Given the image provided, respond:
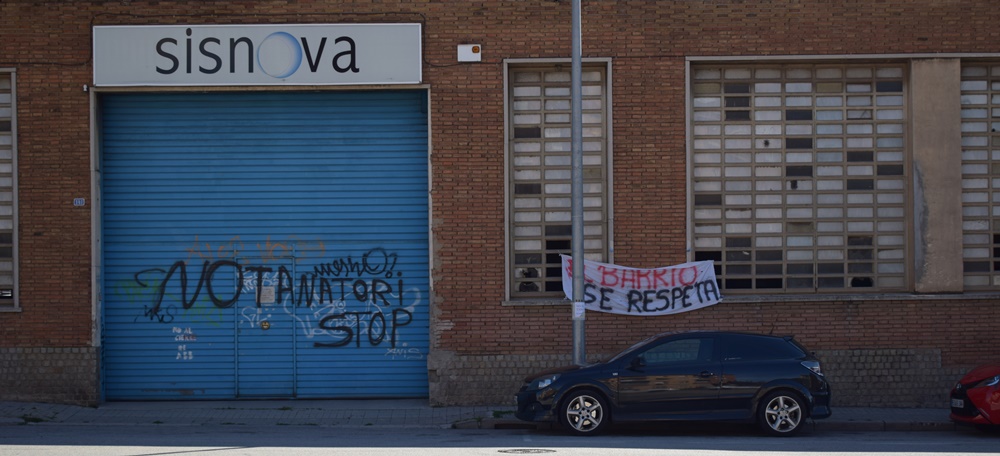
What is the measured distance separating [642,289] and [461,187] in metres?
3.23

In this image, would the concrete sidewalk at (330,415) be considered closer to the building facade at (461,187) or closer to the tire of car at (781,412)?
the building facade at (461,187)

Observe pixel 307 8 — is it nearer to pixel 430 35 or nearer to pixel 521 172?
pixel 430 35

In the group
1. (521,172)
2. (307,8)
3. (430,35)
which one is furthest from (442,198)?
(307,8)

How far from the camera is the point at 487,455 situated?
10906mm

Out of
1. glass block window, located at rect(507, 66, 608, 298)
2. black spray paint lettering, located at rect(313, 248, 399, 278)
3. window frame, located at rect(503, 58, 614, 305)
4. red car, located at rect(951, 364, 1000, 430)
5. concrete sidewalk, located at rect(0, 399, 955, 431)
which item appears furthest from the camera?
black spray paint lettering, located at rect(313, 248, 399, 278)

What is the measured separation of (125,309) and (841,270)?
11498mm

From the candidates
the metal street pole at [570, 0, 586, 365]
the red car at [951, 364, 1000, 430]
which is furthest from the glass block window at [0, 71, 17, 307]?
the red car at [951, 364, 1000, 430]

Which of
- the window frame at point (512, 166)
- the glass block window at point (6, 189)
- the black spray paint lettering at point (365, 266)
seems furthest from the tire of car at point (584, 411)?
the glass block window at point (6, 189)

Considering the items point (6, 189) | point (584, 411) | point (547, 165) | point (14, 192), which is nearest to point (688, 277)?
point (547, 165)

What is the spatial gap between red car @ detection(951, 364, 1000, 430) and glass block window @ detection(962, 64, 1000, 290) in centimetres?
352

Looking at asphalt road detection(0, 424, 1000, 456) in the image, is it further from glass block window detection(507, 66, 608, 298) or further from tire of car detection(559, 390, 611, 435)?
glass block window detection(507, 66, 608, 298)

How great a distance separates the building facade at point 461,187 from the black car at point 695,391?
2.94 m

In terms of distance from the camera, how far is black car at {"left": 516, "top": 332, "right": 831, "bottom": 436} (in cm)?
1273

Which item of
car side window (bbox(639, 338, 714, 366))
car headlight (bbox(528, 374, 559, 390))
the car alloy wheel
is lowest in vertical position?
the car alloy wheel
